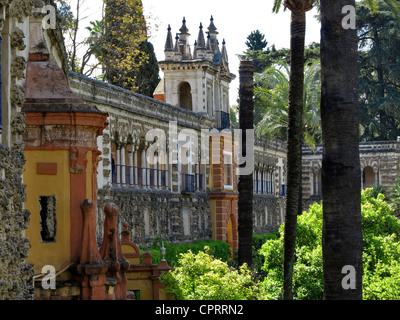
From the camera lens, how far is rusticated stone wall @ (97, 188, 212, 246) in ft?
113

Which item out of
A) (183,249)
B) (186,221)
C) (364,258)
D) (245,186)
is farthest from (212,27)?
(364,258)

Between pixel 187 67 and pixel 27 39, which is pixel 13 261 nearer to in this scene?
pixel 27 39

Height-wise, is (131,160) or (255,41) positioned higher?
(255,41)

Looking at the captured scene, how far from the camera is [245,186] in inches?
1085

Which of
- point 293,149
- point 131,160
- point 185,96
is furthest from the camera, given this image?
point 185,96

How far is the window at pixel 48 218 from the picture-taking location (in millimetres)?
13203

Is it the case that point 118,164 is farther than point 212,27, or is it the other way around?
point 212,27

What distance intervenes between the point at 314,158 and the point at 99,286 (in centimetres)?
5688

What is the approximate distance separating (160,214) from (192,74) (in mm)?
10460

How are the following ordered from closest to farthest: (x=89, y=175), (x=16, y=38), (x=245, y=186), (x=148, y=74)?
1. (x=16, y=38)
2. (x=89, y=175)
3. (x=245, y=186)
4. (x=148, y=74)

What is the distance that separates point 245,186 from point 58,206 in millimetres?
14695

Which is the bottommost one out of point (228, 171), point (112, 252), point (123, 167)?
point (112, 252)

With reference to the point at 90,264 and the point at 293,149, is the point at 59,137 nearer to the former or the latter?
the point at 90,264
